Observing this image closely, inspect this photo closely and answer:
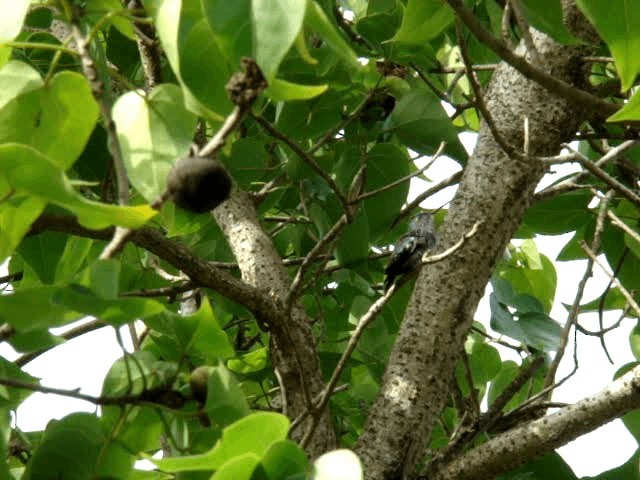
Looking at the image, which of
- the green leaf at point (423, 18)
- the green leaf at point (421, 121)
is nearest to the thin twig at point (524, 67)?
the green leaf at point (423, 18)

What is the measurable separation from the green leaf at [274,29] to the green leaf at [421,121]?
2.26 ft

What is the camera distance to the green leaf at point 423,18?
1.17m

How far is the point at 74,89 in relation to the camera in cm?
84

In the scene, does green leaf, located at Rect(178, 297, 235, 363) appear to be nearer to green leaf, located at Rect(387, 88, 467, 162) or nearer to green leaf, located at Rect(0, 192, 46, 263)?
green leaf, located at Rect(0, 192, 46, 263)

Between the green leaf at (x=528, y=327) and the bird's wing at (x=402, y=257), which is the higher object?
the bird's wing at (x=402, y=257)

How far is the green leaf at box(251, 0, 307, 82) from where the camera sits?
0.67 metres

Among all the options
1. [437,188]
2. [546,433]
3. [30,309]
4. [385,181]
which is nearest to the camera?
[30,309]

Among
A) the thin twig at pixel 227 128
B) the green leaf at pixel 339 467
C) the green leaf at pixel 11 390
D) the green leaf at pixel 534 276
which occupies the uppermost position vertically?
the green leaf at pixel 534 276

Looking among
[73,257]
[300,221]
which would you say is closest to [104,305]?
[73,257]

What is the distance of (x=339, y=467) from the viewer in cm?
73

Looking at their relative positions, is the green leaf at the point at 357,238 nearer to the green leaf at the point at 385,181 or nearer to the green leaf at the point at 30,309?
the green leaf at the point at 385,181

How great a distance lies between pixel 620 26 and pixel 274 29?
0.89 ft

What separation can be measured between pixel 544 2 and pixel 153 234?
435mm

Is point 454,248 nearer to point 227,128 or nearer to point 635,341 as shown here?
point 227,128
